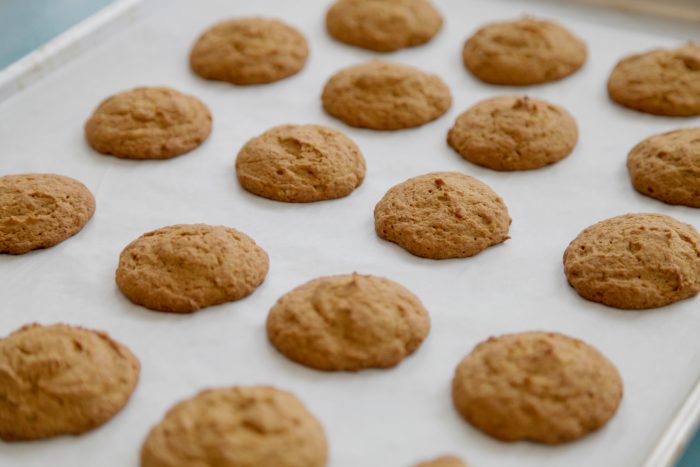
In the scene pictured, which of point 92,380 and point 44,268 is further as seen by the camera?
point 44,268

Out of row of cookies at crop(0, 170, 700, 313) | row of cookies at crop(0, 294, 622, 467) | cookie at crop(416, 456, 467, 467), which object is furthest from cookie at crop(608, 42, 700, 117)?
cookie at crop(416, 456, 467, 467)

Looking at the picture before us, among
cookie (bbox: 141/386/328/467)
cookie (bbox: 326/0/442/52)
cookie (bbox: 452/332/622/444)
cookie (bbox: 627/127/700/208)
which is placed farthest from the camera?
cookie (bbox: 326/0/442/52)

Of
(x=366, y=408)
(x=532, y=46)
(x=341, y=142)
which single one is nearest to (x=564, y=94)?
(x=532, y=46)

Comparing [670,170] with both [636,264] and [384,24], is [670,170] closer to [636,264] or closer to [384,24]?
[636,264]

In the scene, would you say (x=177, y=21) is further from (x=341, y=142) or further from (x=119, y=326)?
(x=119, y=326)

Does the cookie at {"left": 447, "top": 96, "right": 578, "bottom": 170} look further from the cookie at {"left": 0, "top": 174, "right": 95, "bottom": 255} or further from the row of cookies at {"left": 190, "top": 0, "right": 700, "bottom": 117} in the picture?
the cookie at {"left": 0, "top": 174, "right": 95, "bottom": 255}

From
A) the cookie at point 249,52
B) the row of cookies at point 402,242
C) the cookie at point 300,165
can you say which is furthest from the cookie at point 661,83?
the cookie at point 249,52

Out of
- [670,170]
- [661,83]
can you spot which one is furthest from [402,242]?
[661,83]
